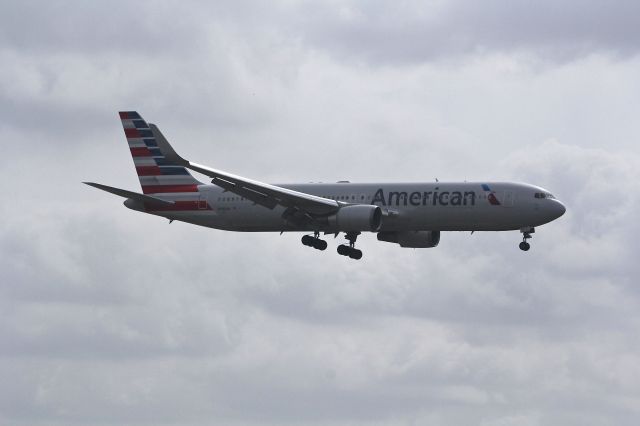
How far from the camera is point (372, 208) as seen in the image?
99250 mm

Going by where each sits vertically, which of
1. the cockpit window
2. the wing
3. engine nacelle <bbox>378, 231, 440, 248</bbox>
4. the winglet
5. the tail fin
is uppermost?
the tail fin

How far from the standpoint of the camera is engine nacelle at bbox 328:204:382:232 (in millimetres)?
98750

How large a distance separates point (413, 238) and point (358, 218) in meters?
10.4

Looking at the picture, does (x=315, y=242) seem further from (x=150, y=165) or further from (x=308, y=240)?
(x=150, y=165)

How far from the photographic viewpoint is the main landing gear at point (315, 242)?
106 meters

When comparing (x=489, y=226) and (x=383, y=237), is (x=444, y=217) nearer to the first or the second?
(x=489, y=226)

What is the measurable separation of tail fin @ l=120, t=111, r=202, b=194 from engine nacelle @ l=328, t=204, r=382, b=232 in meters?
16.2

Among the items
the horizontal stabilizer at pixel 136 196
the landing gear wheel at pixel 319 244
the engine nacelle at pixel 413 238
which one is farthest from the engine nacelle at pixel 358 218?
the horizontal stabilizer at pixel 136 196

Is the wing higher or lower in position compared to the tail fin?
lower

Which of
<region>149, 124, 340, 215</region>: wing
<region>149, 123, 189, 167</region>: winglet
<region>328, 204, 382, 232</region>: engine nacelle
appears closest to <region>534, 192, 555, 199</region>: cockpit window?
<region>328, 204, 382, 232</region>: engine nacelle

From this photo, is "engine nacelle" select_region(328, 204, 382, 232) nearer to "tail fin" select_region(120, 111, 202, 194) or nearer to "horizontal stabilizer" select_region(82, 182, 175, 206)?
"tail fin" select_region(120, 111, 202, 194)

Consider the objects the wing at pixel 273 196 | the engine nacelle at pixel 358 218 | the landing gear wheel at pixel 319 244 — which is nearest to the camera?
the wing at pixel 273 196

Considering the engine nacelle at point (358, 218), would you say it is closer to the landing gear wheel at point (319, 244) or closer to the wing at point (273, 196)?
the wing at point (273, 196)

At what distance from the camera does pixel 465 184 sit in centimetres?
9988
